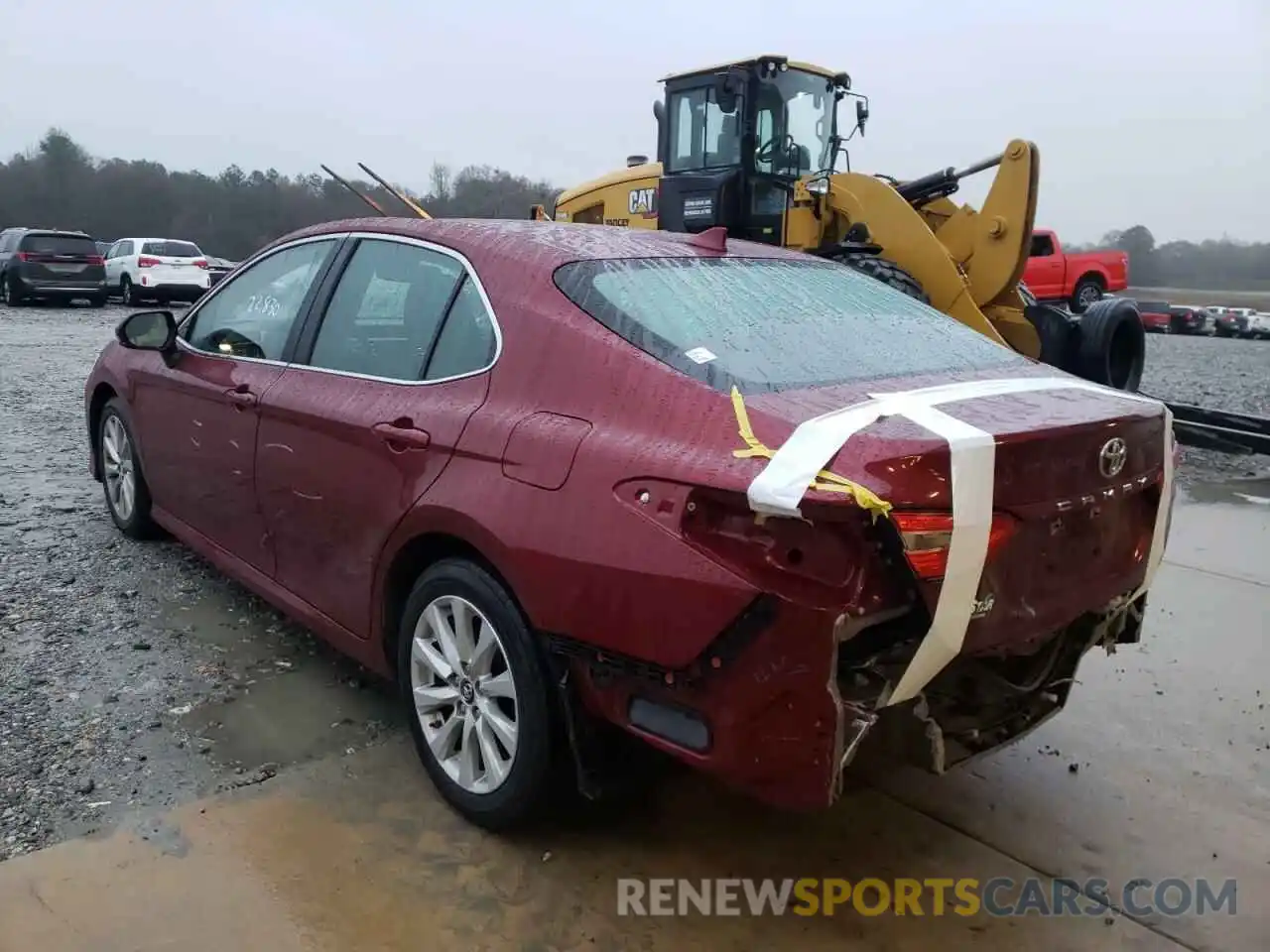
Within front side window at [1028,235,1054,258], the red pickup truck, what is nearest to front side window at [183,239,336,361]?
the red pickup truck

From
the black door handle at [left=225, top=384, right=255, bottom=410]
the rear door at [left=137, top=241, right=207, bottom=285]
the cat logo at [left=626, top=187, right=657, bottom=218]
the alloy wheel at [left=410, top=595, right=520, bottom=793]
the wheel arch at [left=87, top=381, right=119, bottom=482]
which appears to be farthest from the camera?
the rear door at [left=137, top=241, right=207, bottom=285]

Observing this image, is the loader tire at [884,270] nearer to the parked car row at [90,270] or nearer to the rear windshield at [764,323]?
the rear windshield at [764,323]

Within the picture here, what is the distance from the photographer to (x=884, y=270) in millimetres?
7961

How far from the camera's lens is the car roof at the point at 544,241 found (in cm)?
294

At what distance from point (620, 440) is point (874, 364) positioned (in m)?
0.80

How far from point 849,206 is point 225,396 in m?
6.52

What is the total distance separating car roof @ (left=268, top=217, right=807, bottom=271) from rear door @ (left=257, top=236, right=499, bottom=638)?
60mm

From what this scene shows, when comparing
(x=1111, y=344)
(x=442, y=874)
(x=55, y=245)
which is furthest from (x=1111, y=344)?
(x=55, y=245)

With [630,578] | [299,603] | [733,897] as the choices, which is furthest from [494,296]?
[733,897]

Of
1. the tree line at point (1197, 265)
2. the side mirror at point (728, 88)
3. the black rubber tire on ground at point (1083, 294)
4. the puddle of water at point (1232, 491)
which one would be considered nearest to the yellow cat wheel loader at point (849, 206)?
the side mirror at point (728, 88)

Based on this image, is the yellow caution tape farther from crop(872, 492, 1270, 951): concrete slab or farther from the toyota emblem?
crop(872, 492, 1270, 951): concrete slab

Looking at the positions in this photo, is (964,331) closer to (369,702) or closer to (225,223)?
(369,702)

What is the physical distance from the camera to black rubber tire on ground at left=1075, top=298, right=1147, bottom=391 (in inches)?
329

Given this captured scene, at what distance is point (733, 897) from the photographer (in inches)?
102
